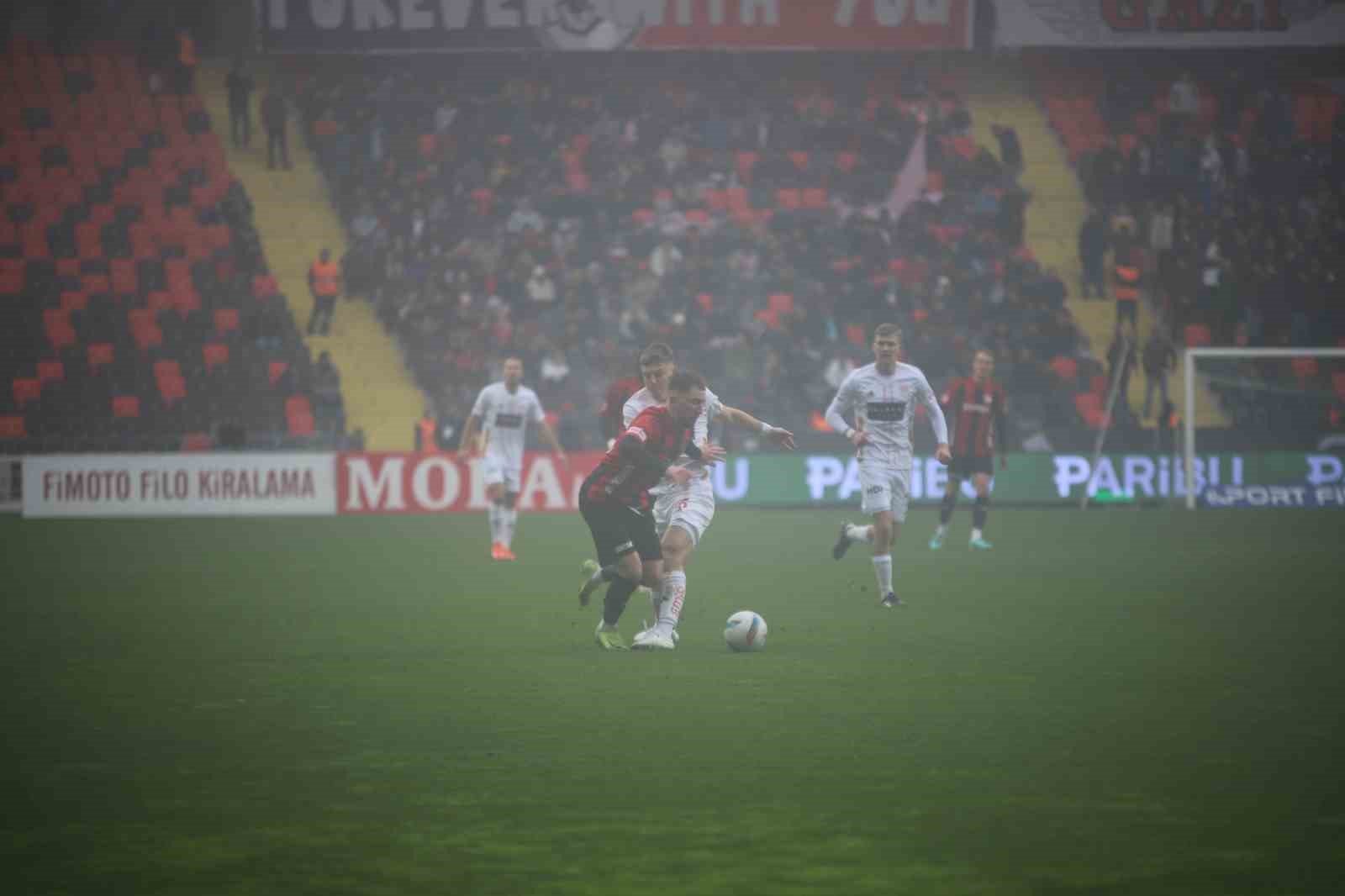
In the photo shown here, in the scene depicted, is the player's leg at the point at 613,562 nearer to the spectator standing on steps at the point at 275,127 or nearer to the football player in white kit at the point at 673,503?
the football player in white kit at the point at 673,503

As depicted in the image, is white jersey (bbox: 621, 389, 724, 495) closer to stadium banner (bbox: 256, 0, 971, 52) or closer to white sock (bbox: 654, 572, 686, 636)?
white sock (bbox: 654, 572, 686, 636)

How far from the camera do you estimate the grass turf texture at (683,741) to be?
5.95 meters

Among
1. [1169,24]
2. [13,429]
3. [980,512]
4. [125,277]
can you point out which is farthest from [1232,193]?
[13,429]

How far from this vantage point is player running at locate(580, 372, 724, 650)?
37.3 feet

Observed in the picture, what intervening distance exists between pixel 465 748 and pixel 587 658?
10.3 ft

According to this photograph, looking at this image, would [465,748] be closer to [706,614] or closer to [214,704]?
[214,704]

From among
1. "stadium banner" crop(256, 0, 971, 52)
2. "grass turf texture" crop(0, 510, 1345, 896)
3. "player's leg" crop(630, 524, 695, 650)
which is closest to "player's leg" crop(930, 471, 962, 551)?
"grass turf texture" crop(0, 510, 1345, 896)

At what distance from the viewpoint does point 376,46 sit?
35.4 metres

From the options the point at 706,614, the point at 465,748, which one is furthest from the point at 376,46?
the point at 465,748

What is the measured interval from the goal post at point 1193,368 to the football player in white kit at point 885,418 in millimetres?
14589

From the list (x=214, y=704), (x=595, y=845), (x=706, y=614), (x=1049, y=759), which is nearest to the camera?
(x=595, y=845)

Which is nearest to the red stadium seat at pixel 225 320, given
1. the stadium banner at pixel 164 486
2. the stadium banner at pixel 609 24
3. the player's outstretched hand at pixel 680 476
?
the stadium banner at pixel 164 486

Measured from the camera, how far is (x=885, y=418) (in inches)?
612

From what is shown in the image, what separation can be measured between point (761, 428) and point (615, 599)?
1709 mm
